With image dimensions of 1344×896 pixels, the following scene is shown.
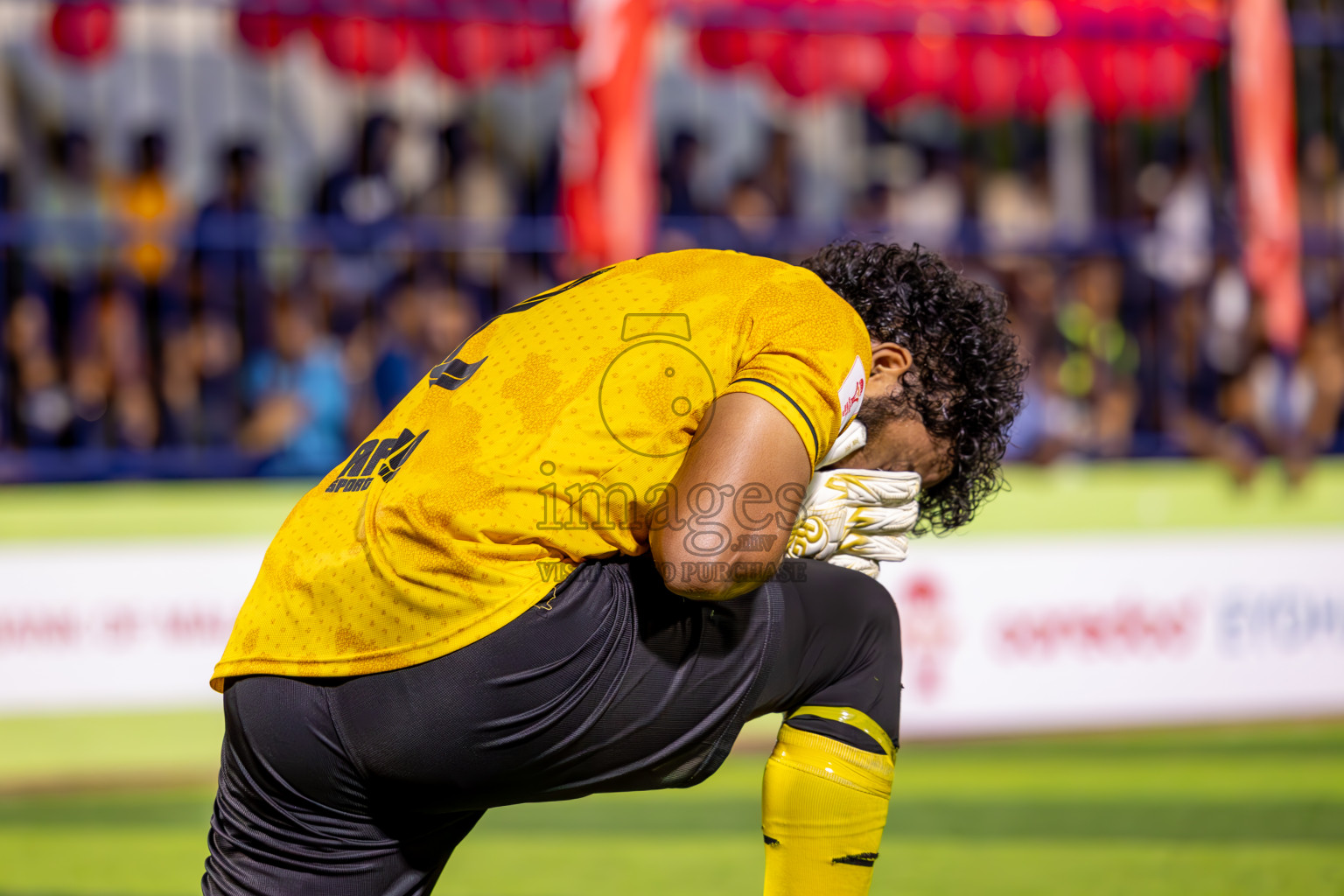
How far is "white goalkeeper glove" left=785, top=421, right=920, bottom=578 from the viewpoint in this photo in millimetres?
2234

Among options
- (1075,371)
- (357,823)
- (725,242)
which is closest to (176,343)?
(725,242)

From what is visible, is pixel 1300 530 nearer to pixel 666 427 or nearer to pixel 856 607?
pixel 856 607

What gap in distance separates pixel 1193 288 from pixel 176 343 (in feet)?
15.7

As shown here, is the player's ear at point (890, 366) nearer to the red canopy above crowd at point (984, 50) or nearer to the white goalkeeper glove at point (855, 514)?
the white goalkeeper glove at point (855, 514)

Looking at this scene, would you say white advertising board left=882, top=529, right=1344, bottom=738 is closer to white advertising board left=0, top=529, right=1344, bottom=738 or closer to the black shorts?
white advertising board left=0, top=529, right=1344, bottom=738

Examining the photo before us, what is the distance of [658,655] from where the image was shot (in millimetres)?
2066

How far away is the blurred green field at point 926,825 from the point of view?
→ 13.4 feet

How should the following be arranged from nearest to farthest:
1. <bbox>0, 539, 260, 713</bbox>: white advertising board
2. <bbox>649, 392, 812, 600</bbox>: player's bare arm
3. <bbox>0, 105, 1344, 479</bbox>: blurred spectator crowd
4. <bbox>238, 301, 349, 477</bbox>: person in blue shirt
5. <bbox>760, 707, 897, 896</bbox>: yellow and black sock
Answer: <bbox>649, 392, 812, 600</bbox>: player's bare arm, <bbox>760, 707, 897, 896</bbox>: yellow and black sock, <bbox>0, 539, 260, 713</bbox>: white advertising board, <bbox>0, 105, 1344, 479</bbox>: blurred spectator crowd, <bbox>238, 301, 349, 477</bbox>: person in blue shirt

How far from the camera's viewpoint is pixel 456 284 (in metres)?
6.49

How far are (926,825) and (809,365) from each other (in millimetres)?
3182

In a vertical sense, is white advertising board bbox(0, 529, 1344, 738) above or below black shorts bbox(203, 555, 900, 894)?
below

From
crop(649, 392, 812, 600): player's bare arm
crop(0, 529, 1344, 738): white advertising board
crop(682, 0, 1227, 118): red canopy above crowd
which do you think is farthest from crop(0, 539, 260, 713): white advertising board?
crop(649, 392, 812, 600): player's bare arm

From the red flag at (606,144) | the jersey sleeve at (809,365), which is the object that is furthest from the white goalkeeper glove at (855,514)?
the red flag at (606,144)

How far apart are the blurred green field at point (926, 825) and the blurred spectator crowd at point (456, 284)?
133 cm
